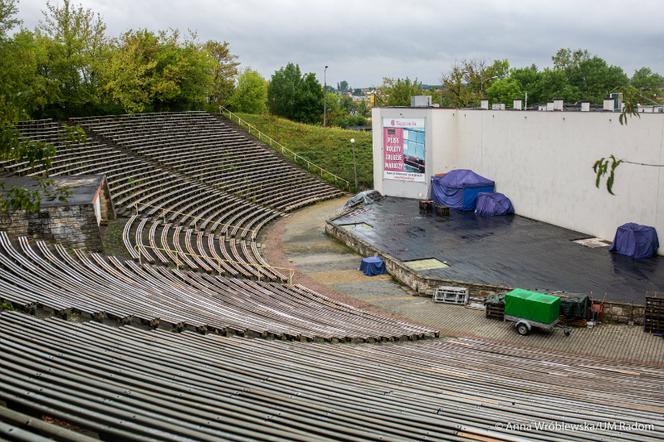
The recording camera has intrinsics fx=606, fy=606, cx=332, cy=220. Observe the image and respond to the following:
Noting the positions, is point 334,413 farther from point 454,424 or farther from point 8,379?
point 8,379

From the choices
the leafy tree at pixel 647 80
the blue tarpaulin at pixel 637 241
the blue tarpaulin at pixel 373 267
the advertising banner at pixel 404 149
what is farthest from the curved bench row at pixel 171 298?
the leafy tree at pixel 647 80

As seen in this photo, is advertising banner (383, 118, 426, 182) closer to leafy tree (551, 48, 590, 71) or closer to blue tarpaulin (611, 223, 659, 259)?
blue tarpaulin (611, 223, 659, 259)

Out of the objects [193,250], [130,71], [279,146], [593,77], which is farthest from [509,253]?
[593,77]

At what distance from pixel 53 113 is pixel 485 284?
31.8 m

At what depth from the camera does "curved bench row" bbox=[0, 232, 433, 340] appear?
1180 cm

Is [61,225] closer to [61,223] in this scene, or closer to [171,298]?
[61,223]

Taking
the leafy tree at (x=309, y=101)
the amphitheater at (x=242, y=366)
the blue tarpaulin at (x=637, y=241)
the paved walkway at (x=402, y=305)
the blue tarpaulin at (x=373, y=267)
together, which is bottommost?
the paved walkway at (x=402, y=305)

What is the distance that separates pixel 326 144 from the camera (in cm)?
5025

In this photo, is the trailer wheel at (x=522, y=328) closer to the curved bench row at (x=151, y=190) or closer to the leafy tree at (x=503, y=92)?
the curved bench row at (x=151, y=190)

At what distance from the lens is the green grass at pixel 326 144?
152 feet

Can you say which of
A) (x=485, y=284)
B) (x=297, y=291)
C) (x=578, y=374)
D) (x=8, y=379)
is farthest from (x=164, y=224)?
(x=8, y=379)

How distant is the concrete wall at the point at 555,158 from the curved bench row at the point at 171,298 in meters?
14.8

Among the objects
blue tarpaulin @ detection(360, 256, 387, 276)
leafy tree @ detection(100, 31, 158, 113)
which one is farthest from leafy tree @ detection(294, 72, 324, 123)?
blue tarpaulin @ detection(360, 256, 387, 276)

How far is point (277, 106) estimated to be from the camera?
65.0m
